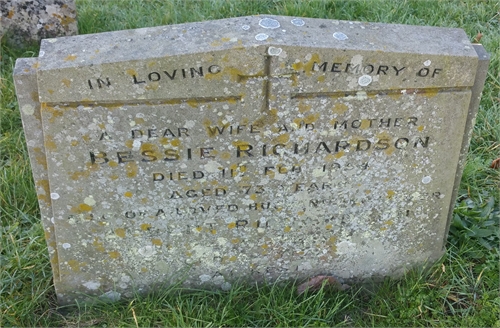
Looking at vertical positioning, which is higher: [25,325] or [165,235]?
[165,235]

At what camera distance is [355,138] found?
8.29 feet

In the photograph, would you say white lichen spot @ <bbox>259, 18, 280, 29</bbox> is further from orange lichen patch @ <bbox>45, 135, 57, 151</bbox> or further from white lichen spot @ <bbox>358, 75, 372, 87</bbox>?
orange lichen patch @ <bbox>45, 135, 57, 151</bbox>

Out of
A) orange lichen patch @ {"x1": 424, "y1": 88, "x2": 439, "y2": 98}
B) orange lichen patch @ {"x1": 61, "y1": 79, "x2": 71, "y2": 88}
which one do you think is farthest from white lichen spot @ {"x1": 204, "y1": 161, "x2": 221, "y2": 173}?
orange lichen patch @ {"x1": 424, "y1": 88, "x2": 439, "y2": 98}

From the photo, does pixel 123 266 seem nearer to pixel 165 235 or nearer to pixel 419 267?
pixel 165 235

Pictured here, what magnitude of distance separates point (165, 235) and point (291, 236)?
60 cm

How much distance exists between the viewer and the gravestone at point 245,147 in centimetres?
225

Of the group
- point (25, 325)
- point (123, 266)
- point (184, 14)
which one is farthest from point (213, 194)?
point (184, 14)

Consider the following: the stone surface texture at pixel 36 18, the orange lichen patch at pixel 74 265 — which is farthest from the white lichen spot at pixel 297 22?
the stone surface texture at pixel 36 18

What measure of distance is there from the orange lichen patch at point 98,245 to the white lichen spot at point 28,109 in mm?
673

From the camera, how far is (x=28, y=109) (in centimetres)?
230

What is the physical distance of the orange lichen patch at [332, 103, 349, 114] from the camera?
7.88ft

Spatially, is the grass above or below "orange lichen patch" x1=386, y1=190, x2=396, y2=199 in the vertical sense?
below

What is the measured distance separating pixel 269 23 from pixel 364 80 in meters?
0.44

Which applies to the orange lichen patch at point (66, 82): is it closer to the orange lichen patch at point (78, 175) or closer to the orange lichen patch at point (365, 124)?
the orange lichen patch at point (78, 175)
